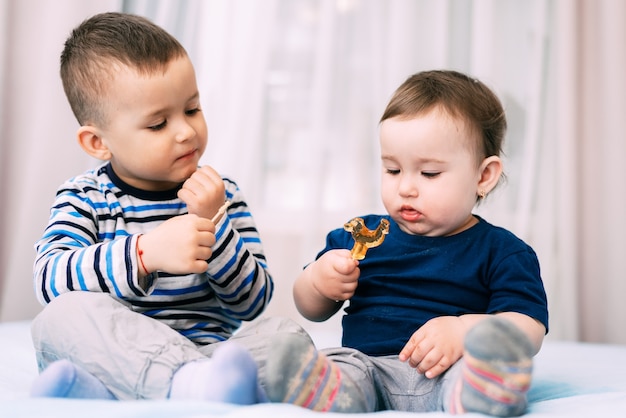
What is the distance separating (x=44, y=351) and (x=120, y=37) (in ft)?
1.69

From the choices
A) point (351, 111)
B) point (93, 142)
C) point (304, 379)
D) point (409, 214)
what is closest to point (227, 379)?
point (304, 379)

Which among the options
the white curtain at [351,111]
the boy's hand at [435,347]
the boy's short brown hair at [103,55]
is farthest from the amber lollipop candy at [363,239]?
the white curtain at [351,111]

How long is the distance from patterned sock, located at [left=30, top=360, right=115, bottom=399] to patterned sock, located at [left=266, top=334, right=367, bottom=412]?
9.6 inches

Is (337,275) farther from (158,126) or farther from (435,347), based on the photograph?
(158,126)

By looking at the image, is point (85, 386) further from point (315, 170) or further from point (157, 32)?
point (315, 170)

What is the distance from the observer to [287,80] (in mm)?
2197

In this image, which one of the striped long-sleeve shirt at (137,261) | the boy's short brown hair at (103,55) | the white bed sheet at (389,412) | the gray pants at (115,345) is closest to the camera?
the white bed sheet at (389,412)

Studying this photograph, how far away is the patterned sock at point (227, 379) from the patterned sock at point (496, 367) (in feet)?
0.86

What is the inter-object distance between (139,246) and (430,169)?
17.9 inches

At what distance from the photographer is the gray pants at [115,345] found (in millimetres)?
951

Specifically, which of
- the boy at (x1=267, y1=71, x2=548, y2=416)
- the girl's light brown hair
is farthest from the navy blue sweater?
the girl's light brown hair

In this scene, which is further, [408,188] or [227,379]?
[408,188]

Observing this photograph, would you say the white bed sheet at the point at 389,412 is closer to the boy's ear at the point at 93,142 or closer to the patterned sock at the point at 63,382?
the patterned sock at the point at 63,382

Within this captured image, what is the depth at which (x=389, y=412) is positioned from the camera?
91 centimetres
